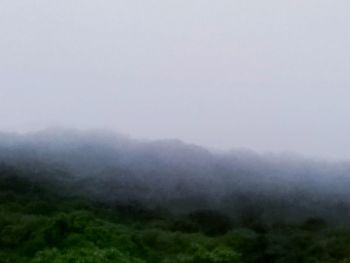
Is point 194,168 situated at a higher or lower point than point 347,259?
higher

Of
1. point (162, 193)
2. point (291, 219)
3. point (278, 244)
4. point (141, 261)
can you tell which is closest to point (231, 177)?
point (162, 193)

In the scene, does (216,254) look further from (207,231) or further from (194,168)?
(194,168)

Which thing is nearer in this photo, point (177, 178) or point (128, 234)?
point (128, 234)

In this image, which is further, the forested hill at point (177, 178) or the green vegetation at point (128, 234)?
the forested hill at point (177, 178)

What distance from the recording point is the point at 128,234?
16719 mm

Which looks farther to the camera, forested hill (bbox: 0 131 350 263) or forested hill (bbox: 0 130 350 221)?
forested hill (bbox: 0 130 350 221)

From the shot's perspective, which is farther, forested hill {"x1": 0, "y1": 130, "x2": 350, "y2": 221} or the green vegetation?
forested hill {"x1": 0, "y1": 130, "x2": 350, "y2": 221}

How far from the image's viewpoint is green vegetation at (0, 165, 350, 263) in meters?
15.2

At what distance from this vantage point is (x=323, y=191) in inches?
1103

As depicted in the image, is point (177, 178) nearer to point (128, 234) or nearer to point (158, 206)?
point (158, 206)

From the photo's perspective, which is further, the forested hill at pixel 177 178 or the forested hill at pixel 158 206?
the forested hill at pixel 177 178

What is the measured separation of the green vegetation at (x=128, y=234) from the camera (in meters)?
15.2

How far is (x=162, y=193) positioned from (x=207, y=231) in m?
4.39

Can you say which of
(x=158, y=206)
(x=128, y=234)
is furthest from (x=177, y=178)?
(x=128, y=234)
